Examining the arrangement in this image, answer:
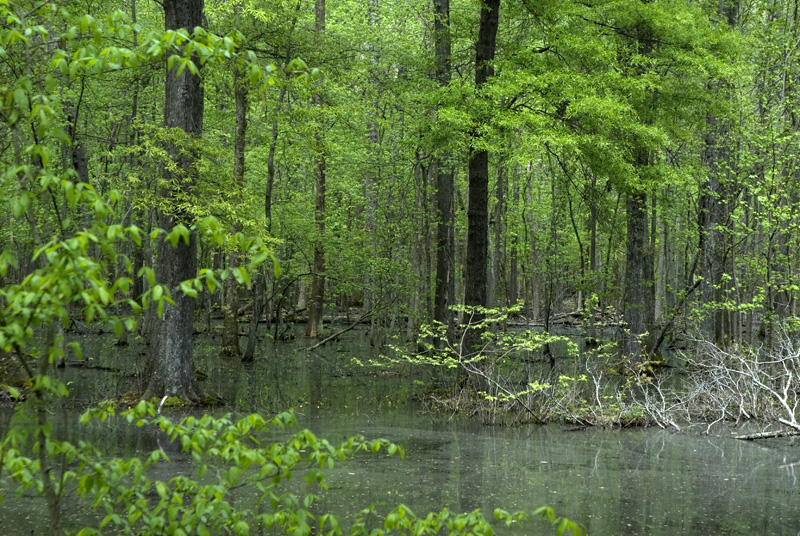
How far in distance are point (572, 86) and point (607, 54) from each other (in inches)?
37.1

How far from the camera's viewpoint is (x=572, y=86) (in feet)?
41.5

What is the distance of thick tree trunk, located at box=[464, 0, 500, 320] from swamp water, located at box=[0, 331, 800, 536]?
235 centimetres

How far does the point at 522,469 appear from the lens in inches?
338

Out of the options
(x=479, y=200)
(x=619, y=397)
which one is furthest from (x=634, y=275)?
(x=619, y=397)

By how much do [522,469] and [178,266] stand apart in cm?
643

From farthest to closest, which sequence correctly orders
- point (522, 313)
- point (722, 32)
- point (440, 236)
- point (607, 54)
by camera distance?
point (522, 313)
point (440, 236)
point (722, 32)
point (607, 54)

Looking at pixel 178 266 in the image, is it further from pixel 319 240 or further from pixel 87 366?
pixel 319 240

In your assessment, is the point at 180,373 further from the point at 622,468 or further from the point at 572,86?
the point at 572,86

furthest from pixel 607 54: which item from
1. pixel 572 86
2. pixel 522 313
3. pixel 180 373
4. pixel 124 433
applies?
pixel 522 313

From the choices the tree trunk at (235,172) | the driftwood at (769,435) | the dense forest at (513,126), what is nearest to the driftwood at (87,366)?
the dense forest at (513,126)

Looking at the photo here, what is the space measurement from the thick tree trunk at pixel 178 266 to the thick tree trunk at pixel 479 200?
4862mm

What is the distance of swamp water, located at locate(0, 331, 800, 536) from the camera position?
6660mm

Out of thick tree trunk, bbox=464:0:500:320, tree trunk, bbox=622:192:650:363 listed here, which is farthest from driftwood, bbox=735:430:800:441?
tree trunk, bbox=622:192:650:363

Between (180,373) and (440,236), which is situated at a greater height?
(440,236)
